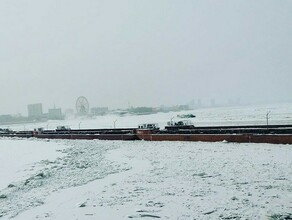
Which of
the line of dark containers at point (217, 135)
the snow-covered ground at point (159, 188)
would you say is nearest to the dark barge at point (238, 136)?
the line of dark containers at point (217, 135)

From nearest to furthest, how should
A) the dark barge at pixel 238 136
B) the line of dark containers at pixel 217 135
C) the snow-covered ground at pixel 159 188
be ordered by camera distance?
the snow-covered ground at pixel 159 188
the dark barge at pixel 238 136
the line of dark containers at pixel 217 135

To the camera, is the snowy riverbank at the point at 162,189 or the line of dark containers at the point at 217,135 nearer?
the snowy riverbank at the point at 162,189

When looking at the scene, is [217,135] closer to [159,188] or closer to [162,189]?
[159,188]

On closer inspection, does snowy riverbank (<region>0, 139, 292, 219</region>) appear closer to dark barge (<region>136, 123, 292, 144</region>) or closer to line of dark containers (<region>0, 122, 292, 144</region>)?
dark barge (<region>136, 123, 292, 144</region>)

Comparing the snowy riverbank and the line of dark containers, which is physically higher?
the line of dark containers

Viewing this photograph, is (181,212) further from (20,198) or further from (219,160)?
(219,160)

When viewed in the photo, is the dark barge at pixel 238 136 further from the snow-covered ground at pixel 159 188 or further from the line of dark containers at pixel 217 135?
the snow-covered ground at pixel 159 188

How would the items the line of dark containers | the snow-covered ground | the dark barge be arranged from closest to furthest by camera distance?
the snow-covered ground, the dark barge, the line of dark containers

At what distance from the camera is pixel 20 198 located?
33.8 feet

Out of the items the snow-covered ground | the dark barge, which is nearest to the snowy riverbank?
the snow-covered ground

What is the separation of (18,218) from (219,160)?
874 cm

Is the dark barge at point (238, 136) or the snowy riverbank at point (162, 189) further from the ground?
the dark barge at point (238, 136)

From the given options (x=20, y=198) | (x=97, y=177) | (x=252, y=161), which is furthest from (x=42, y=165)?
(x=252, y=161)

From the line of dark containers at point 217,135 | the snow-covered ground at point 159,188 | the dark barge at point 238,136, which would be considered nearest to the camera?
the snow-covered ground at point 159,188
